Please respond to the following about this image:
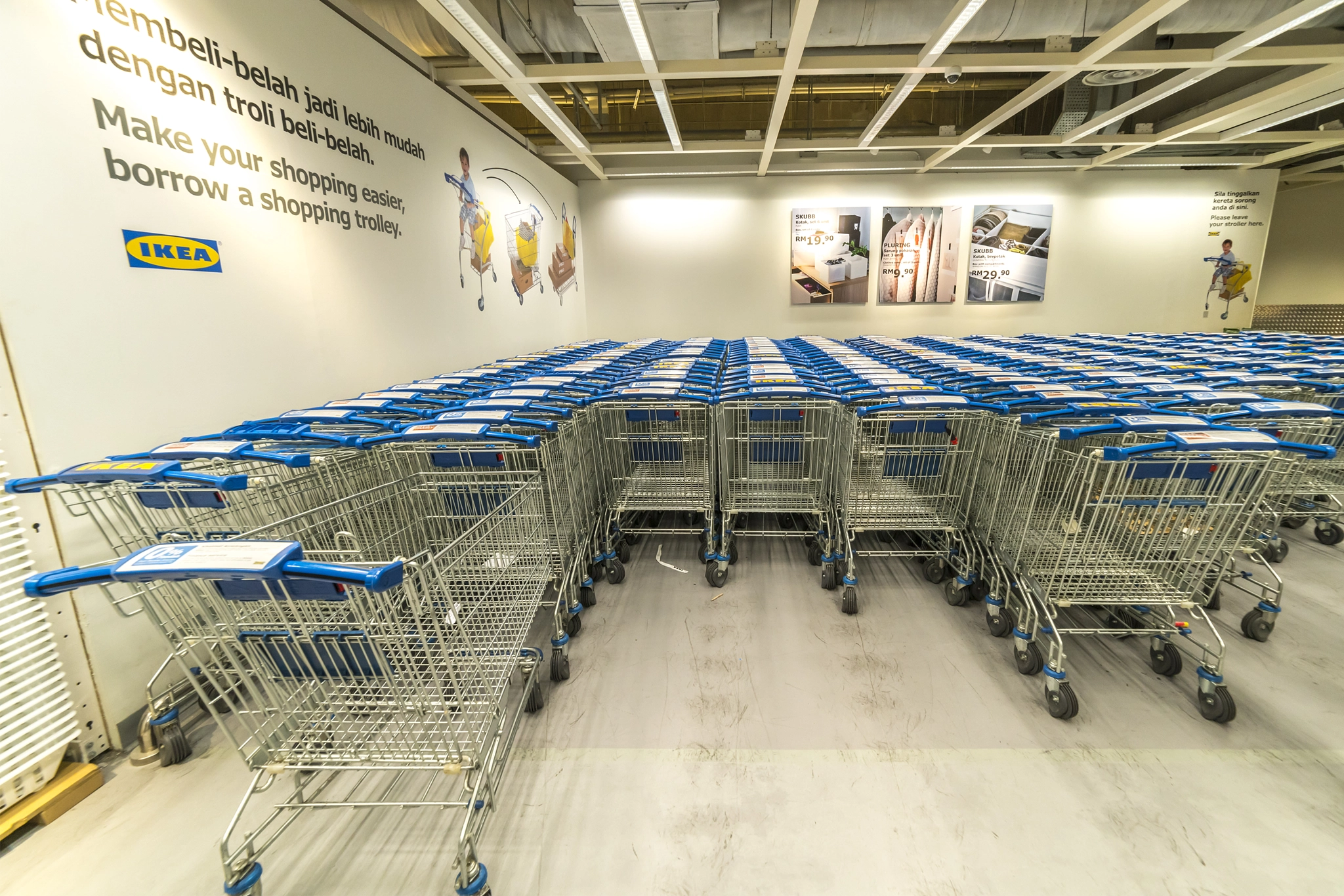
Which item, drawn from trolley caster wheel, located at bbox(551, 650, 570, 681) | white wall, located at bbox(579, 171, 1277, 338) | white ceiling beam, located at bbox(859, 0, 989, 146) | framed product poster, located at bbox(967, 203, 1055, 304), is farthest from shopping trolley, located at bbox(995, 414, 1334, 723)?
framed product poster, located at bbox(967, 203, 1055, 304)

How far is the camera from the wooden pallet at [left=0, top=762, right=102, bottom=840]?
69.1 inches

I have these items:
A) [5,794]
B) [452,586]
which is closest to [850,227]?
[452,586]

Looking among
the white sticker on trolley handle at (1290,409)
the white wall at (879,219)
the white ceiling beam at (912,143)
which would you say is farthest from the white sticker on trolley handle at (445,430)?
the white wall at (879,219)

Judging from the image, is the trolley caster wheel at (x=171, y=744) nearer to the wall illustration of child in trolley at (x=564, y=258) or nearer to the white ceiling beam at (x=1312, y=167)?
the wall illustration of child in trolley at (x=564, y=258)

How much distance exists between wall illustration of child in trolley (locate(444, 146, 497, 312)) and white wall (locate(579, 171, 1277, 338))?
404 centimetres

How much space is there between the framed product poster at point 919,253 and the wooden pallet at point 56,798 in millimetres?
10531

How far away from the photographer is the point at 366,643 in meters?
1.42

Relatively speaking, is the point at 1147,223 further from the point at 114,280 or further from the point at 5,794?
the point at 5,794

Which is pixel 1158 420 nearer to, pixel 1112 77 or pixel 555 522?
pixel 555 522

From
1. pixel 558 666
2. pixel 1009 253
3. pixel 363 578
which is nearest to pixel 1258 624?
pixel 558 666

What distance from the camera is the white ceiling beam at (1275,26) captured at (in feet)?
13.0

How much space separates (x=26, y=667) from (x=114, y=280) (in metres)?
1.57

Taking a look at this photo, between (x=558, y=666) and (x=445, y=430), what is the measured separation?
123 cm

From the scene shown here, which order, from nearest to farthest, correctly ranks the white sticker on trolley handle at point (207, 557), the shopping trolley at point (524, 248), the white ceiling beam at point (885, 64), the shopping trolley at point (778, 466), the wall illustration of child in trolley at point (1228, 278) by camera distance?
the white sticker on trolley handle at point (207, 557)
the shopping trolley at point (778, 466)
the white ceiling beam at point (885, 64)
the shopping trolley at point (524, 248)
the wall illustration of child in trolley at point (1228, 278)
